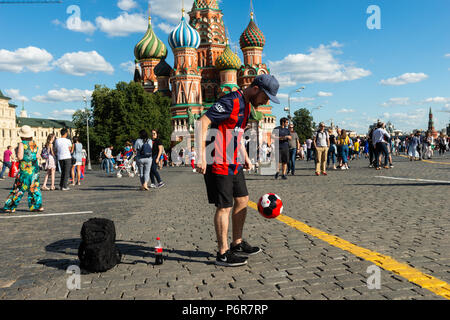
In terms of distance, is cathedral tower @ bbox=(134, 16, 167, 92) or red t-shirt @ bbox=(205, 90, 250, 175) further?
cathedral tower @ bbox=(134, 16, 167, 92)

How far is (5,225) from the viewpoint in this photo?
7.08 m

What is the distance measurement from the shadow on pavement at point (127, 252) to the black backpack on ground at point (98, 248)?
281 mm

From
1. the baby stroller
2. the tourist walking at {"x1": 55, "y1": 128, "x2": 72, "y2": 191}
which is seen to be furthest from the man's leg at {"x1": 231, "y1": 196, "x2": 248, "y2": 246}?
the baby stroller

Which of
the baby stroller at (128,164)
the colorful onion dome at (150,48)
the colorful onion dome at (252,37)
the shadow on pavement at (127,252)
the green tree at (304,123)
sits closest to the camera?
the shadow on pavement at (127,252)

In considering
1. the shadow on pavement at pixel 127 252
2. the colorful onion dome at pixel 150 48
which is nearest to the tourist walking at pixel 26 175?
the shadow on pavement at pixel 127 252

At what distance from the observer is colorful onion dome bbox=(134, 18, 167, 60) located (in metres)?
72.5

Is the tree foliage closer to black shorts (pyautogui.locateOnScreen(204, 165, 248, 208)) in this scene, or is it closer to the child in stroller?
the child in stroller

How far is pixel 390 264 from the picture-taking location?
4027mm

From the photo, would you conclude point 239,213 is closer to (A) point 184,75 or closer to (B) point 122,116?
(B) point 122,116

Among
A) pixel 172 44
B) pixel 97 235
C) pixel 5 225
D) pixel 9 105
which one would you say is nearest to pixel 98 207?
pixel 5 225

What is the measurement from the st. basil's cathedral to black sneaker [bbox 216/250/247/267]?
56929 millimetres

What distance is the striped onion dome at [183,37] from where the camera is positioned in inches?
2477

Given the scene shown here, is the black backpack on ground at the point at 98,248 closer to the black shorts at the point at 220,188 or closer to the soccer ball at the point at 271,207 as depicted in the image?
the black shorts at the point at 220,188

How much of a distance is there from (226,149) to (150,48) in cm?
7230
